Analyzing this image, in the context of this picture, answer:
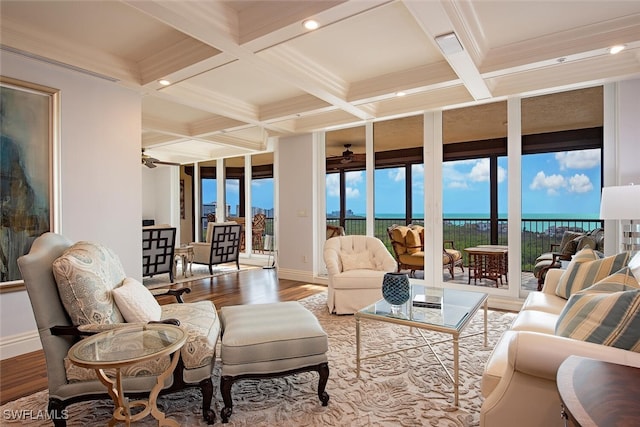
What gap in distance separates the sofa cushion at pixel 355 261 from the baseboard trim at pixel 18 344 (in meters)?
3.09

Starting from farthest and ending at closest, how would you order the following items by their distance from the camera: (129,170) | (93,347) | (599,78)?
(129,170)
(599,78)
(93,347)

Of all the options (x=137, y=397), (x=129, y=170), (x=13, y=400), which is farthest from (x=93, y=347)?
(x=129, y=170)

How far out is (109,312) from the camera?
188 cm

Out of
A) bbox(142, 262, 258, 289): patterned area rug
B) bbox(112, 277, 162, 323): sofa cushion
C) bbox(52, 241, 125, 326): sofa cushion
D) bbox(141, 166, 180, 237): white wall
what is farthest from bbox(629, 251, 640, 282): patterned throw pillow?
bbox(141, 166, 180, 237): white wall

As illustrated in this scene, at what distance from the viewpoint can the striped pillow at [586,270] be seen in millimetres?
2463

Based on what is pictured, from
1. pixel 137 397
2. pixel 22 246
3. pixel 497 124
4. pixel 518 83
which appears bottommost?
pixel 137 397

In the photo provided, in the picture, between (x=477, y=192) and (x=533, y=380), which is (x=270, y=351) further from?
(x=477, y=192)

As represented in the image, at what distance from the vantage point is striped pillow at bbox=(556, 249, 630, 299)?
2463 mm

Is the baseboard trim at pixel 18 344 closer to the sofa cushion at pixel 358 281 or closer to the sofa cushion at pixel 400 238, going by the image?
the sofa cushion at pixel 358 281

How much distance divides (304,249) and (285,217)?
71 cm

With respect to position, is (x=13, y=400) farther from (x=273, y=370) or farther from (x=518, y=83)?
(x=518, y=83)

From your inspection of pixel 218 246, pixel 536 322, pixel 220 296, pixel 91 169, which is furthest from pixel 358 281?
pixel 218 246

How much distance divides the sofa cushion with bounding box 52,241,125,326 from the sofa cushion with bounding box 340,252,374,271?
2.71 m

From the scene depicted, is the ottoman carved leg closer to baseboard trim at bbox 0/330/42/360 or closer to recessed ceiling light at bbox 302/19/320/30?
baseboard trim at bbox 0/330/42/360
